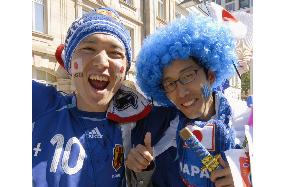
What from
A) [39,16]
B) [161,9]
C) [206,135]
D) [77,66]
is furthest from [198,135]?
[161,9]

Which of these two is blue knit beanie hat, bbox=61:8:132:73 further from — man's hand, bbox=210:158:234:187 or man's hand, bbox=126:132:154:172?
man's hand, bbox=210:158:234:187

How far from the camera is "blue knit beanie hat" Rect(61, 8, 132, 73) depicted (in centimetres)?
148

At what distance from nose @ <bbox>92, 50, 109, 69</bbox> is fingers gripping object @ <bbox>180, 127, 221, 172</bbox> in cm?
46

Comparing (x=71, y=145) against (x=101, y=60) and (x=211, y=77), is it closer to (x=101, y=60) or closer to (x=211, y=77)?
(x=101, y=60)

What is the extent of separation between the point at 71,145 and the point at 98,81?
309 millimetres

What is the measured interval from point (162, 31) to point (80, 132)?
749mm

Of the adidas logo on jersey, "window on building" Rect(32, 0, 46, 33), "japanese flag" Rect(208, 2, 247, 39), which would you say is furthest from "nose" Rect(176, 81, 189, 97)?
"window on building" Rect(32, 0, 46, 33)

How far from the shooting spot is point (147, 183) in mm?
1330

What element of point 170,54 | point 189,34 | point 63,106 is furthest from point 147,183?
point 189,34

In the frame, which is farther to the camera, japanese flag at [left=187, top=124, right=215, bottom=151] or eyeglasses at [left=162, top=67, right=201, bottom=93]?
eyeglasses at [left=162, top=67, right=201, bottom=93]

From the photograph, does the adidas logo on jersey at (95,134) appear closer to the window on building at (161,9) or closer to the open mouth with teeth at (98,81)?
the open mouth with teeth at (98,81)

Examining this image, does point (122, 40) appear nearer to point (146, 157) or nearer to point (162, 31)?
point (162, 31)

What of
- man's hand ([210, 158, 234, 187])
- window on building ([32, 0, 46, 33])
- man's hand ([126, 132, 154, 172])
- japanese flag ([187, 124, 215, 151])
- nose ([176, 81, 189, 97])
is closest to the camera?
man's hand ([210, 158, 234, 187])

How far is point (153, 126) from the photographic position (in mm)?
1546
